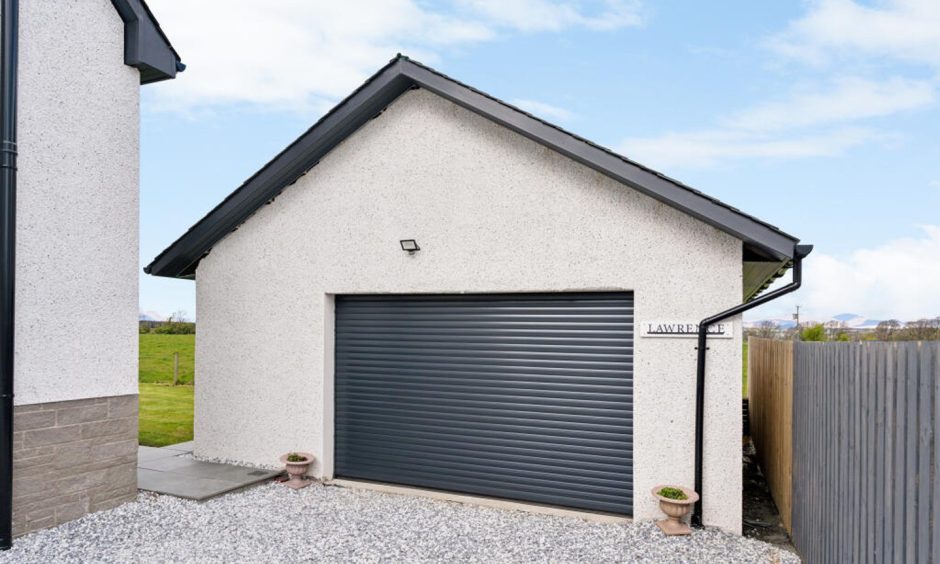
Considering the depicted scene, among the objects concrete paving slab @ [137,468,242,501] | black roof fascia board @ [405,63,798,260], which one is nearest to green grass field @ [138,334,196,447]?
concrete paving slab @ [137,468,242,501]

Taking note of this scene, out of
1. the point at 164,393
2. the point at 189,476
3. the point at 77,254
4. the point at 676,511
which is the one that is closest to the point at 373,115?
the point at 77,254

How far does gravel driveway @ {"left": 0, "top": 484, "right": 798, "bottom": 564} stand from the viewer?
20.5ft

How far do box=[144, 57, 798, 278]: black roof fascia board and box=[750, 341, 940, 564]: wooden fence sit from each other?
1.61 meters

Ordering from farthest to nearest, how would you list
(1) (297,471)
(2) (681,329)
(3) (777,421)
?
1. (1) (297,471)
2. (3) (777,421)
3. (2) (681,329)

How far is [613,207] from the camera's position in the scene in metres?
7.57

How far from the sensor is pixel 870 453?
12.8 feet

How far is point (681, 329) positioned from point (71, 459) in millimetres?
7674

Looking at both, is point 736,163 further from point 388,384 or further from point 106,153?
point 106,153

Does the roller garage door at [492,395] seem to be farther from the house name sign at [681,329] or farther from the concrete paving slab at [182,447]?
the concrete paving slab at [182,447]

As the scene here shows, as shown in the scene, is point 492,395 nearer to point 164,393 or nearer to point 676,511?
point 676,511

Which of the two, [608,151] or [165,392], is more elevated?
[608,151]

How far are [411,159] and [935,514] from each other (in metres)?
7.29

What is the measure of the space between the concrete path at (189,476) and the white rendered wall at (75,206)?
1.69 meters

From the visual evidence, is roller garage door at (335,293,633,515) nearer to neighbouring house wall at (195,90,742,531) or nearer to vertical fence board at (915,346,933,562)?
neighbouring house wall at (195,90,742,531)
